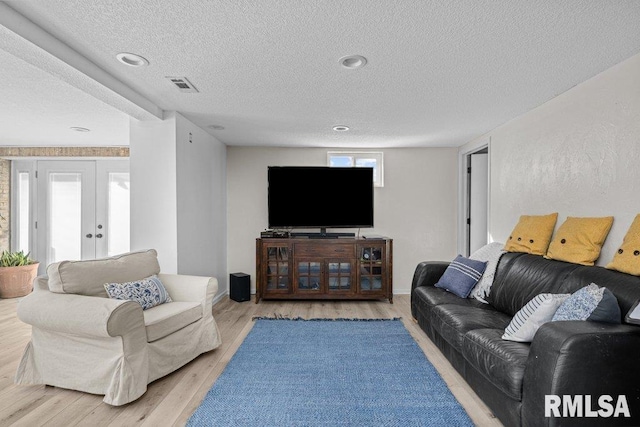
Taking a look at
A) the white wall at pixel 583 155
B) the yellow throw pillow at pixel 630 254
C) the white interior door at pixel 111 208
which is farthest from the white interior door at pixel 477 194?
the white interior door at pixel 111 208

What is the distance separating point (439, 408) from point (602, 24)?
92.6 inches

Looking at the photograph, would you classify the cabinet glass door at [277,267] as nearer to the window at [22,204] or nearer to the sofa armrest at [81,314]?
the sofa armrest at [81,314]

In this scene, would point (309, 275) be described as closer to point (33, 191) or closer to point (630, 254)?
point (630, 254)

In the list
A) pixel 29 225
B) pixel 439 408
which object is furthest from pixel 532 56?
pixel 29 225

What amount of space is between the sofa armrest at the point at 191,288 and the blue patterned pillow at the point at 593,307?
2443 millimetres

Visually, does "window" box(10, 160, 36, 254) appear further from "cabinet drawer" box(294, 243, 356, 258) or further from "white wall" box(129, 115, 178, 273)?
"cabinet drawer" box(294, 243, 356, 258)

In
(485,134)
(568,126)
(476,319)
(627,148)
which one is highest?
(485,134)

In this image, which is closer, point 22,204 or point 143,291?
point 143,291

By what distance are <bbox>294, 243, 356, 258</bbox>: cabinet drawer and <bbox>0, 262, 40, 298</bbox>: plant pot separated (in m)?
3.71

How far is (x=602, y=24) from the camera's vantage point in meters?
1.84

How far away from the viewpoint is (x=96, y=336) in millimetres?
2100

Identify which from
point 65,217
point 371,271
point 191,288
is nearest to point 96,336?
point 191,288

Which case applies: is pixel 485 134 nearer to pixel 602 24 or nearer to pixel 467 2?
pixel 602 24

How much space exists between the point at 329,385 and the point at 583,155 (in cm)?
256
